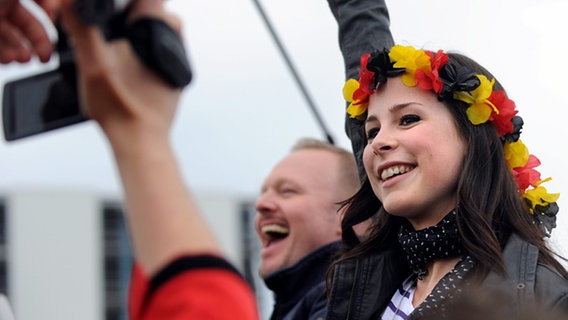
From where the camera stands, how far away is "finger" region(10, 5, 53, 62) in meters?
1.85

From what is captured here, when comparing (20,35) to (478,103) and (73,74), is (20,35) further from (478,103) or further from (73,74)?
(478,103)

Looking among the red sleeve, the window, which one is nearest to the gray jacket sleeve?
the red sleeve

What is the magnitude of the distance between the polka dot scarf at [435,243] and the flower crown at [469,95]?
0.98ft

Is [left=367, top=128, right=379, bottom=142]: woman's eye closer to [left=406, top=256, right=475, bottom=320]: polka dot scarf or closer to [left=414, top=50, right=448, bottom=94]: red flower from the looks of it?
[left=414, top=50, right=448, bottom=94]: red flower

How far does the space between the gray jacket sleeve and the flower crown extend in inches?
11.5

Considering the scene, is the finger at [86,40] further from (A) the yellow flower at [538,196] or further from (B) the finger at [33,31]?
(A) the yellow flower at [538,196]

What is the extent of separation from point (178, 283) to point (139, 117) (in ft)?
0.71

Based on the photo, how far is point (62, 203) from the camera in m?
51.3

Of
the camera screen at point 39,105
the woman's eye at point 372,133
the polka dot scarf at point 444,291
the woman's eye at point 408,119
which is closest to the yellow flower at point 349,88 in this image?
the woman's eye at point 372,133

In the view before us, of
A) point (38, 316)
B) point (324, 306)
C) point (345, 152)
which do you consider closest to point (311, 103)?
Result: point (345, 152)

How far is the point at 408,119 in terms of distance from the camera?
120 inches

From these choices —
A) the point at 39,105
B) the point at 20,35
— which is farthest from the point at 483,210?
the point at 39,105

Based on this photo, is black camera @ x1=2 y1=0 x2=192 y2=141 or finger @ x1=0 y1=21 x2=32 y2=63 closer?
black camera @ x1=2 y1=0 x2=192 y2=141

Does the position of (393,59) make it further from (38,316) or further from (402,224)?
(38,316)
